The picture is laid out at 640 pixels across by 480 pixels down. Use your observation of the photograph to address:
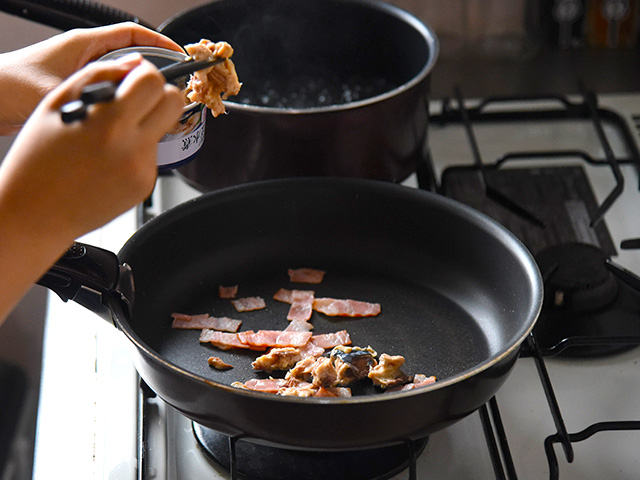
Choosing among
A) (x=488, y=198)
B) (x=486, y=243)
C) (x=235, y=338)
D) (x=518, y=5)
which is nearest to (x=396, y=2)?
(x=518, y=5)

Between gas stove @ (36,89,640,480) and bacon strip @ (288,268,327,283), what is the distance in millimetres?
216

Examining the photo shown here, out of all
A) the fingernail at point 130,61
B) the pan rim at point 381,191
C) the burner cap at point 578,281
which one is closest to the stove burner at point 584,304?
the burner cap at point 578,281

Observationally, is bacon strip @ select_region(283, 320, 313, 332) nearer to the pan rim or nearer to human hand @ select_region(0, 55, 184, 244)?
the pan rim

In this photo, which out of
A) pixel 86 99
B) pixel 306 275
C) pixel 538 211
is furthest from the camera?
pixel 538 211

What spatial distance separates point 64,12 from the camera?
3.34ft

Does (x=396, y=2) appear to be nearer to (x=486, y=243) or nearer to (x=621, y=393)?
(x=486, y=243)

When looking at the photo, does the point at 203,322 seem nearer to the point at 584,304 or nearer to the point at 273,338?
the point at 273,338

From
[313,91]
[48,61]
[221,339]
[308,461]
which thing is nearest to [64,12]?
[48,61]

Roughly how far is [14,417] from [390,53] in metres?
0.81

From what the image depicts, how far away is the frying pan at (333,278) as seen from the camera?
28.6 inches

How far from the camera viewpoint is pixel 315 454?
79 centimetres

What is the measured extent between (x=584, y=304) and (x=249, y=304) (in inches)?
15.5

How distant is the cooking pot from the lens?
95 centimetres

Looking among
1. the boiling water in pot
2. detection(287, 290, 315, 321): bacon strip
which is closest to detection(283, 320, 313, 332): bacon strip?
detection(287, 290, 315, 321): bacon strip
